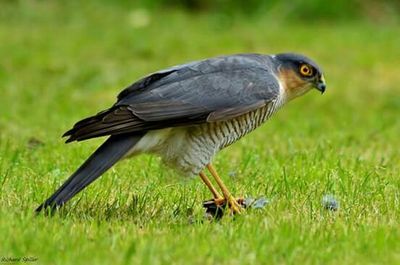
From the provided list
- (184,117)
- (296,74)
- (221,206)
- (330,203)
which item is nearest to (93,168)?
(184,117)

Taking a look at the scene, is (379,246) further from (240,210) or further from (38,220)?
(38,220)

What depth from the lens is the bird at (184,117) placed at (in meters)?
5.02

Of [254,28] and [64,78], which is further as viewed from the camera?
[254,28]

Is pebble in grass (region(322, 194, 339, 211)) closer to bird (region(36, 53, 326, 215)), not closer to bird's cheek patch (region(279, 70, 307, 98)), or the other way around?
bird (region(36, 53, 326, 215))

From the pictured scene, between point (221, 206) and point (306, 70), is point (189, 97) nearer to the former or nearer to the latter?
point (221, 206)

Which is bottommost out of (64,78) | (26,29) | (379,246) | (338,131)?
(379,246)

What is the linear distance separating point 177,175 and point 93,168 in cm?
67

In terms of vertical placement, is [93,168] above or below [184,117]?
below

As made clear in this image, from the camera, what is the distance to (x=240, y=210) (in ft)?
17.5

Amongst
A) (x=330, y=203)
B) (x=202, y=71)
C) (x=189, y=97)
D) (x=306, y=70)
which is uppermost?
(x=306, y=70)

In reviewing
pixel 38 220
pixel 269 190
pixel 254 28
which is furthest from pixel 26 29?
pixel 38 220

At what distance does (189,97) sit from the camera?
5254 mm

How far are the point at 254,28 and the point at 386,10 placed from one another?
3.35m

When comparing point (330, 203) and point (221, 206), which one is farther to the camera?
point (330, 203)
